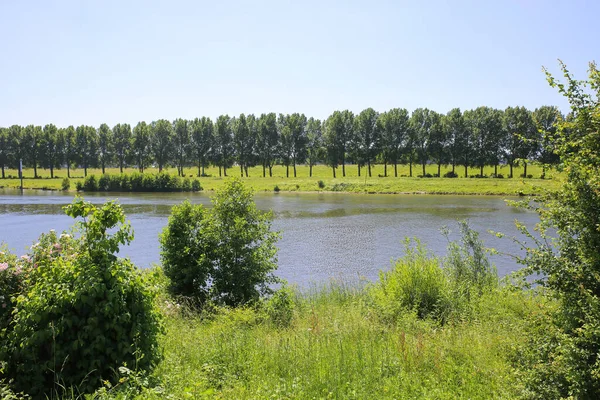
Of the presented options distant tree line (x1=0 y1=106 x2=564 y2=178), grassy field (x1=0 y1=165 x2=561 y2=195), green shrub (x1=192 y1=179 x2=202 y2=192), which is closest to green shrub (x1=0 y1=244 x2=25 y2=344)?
grassy field (x1=0 y1=165 x2=561 y2=195)

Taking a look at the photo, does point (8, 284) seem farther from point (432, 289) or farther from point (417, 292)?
point (432, 289)

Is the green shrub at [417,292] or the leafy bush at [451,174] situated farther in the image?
the leafy bush at [451,174]

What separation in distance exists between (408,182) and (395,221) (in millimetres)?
41421

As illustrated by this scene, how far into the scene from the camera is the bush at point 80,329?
5.37m

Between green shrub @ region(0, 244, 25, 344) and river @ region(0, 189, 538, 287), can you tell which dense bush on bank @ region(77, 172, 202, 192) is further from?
green shrub @ region(0, 244, 25, 344)

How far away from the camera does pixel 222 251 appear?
41.6 ft

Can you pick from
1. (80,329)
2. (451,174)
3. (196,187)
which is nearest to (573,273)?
(80,329)

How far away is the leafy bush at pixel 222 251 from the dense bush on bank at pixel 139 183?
75.0m

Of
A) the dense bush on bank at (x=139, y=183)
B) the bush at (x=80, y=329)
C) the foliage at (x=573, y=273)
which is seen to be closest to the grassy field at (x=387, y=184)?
the dense bush on bank at (x=139, y=183)

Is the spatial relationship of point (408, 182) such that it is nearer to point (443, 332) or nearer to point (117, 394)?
point (443, 332)

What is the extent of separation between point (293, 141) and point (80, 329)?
102 meters

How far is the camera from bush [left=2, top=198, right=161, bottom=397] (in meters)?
5.37

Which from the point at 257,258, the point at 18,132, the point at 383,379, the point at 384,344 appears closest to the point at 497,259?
the point at 257,258

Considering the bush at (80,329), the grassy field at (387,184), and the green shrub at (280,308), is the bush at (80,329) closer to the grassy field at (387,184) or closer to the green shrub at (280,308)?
the green shrub at (280,308)
